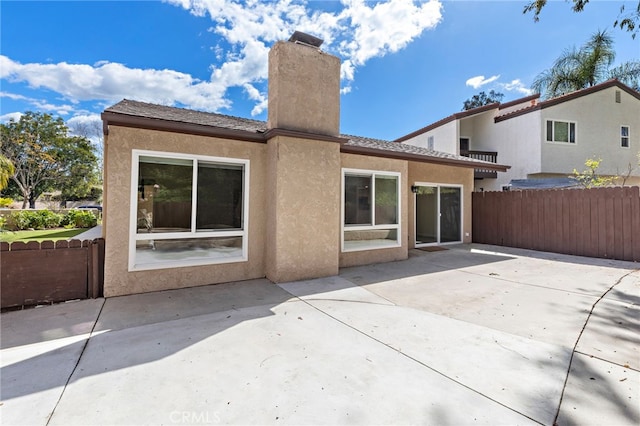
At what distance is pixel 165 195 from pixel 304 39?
4.48 m

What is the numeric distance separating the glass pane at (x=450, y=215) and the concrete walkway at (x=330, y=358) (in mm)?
5727

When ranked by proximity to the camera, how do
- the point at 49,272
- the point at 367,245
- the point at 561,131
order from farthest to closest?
the point at 561,131 → the point at 367,245 → the point at 49,272

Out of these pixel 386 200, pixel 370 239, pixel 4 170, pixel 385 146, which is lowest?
pixel 370 239

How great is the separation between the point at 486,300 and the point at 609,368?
81.3 inches

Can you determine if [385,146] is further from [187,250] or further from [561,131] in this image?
[561,131]

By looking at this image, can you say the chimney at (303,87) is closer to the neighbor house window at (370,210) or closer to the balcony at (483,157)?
the neighbor house window at (370,210)

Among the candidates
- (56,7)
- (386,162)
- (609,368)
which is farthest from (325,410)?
(56,7)

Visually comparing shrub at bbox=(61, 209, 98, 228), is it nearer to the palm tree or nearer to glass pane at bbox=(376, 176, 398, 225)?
glass pane at bbox=(376, 176, 398, 225)

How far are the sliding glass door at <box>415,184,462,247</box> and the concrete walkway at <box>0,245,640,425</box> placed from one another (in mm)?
5423

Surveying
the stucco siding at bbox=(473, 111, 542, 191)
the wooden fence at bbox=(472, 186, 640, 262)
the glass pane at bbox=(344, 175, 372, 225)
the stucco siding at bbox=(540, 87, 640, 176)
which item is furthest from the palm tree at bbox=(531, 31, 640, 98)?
the glass pane at bbox=(344, 175, 372, 225)

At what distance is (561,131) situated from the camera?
15.8 m

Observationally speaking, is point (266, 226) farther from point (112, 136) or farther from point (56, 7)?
point (56, 7)

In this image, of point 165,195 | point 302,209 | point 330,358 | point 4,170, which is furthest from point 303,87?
point 4,170

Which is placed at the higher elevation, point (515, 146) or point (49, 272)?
point (515, 146)
